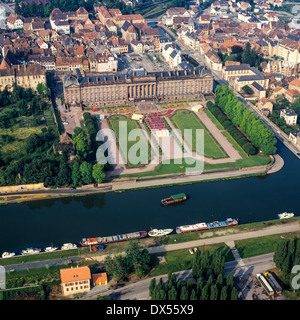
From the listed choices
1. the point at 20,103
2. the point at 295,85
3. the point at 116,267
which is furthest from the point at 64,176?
the point at 295,85

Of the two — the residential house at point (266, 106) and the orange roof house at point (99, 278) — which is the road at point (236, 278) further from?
the residential house at point (266, 106)

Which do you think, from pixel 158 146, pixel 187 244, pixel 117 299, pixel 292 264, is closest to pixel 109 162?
pixel 158 146

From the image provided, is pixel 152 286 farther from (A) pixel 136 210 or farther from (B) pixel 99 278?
(A) pixel 136 210

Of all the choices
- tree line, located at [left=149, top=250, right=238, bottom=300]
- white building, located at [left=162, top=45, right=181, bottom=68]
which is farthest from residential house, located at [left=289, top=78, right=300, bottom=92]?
tree line, located at [left=149, top=250, right=238, bottom=300]

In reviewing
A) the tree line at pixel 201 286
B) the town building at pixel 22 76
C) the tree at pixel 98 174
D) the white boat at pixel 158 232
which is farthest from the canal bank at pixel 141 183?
the town building at pixel 22 76

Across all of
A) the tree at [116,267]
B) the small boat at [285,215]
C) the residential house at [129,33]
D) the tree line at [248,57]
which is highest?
the residential house at [129,33]

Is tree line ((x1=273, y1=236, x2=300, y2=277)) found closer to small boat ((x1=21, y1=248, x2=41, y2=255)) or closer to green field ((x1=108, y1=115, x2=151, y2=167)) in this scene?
small boat ((x1=21, y1=248, x2=41, y2=255))
